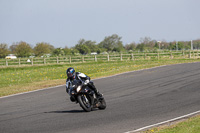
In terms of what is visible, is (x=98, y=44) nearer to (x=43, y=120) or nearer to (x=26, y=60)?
(x=26, y=60)

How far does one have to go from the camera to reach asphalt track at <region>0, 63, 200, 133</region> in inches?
387

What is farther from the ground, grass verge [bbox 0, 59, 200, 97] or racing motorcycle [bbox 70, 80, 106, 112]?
racing motorcycle [bbox 70, 80, 106, 112]

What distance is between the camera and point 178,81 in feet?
70.3

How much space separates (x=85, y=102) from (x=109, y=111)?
856mm

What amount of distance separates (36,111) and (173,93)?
638 centimetres

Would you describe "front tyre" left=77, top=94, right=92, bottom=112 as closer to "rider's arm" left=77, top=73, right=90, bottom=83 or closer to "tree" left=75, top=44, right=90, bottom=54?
"rider's arm" left=77, top=73, right=90, bottom=83

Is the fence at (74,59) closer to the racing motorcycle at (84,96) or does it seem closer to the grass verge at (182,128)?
the racing motorcycle at (84,96)

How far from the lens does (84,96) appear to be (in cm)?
1228

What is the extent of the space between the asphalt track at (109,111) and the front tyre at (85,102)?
192mm

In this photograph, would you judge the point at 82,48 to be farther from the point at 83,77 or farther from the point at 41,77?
the point at 83,77

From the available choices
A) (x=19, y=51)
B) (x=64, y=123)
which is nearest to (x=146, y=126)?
(x=64, y=123)

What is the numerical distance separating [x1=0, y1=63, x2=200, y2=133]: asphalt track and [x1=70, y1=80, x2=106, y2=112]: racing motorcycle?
0.25m

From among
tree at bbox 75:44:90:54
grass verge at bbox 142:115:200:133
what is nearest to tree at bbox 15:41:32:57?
tree at bbox 75:44:90:54

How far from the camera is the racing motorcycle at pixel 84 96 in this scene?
39.4 feet
